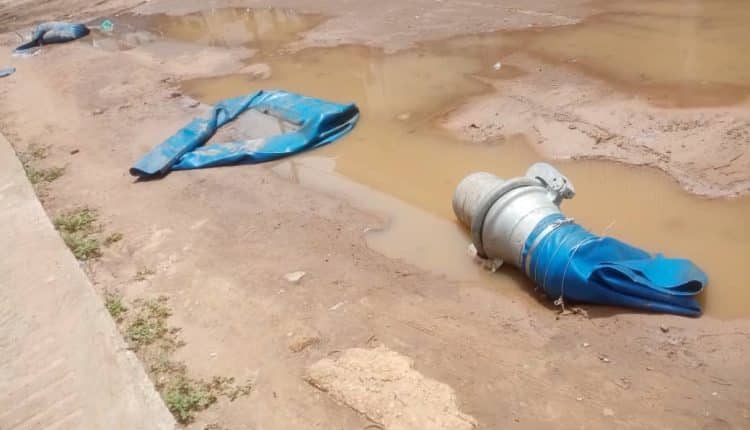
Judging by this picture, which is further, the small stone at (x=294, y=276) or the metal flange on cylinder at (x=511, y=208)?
the small stone at (x=294, y=276)

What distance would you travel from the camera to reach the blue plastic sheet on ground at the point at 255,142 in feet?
21.7

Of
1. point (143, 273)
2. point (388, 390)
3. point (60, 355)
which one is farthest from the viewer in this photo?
point (143, 273)

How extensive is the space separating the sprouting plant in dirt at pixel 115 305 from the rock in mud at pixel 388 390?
159 cm

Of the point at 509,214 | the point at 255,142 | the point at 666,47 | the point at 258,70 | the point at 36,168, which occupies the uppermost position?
the point at 666,47

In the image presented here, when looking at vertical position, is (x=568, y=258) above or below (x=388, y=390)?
above

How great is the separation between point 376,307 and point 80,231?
3130 millimetres

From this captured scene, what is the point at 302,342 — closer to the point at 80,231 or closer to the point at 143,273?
the point at 143,273

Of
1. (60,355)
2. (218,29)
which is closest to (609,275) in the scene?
(60,355)

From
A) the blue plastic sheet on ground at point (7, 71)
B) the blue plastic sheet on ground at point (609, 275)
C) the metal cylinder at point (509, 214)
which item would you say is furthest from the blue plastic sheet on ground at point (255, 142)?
the blue plastic sheet on ground at point (7, 71)

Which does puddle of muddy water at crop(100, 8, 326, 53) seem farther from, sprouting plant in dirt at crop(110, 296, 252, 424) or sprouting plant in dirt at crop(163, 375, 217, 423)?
sprouting plant in dirt at crop(163, 375, 217, 423)

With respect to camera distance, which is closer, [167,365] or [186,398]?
[186,398]

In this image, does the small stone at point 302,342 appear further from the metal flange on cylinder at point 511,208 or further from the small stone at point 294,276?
the metal flange on cylinder at point 511,208

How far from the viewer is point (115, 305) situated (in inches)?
176

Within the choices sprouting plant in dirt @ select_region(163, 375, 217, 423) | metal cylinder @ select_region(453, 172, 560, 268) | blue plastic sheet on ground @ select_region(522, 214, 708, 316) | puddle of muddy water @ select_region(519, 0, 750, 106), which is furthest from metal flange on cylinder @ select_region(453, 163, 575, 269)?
puddle of muddy water @ select_region(519, 0, 750, 106)
